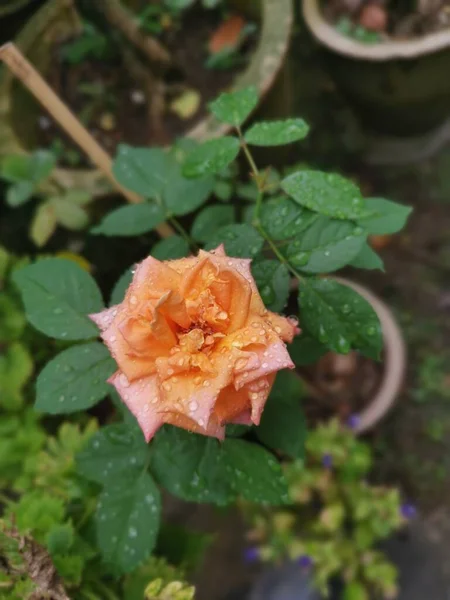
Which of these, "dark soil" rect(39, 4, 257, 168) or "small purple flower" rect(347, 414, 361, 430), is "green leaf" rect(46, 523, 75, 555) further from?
"dark soil" rect(39, 4, 257, 168)

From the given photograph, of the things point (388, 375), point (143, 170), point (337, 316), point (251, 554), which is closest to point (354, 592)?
point (251, 554)

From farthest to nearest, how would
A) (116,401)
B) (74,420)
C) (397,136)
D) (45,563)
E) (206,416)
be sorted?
1. (397,136)
2. (74,420)
3. (116,401)
4. (45,563)
5. (206,416)

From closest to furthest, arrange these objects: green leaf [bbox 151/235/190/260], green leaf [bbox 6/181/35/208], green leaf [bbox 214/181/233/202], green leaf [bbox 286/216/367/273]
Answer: green leaf [bbox 286/216/367/273] < green leaf [bbox 151/235/190/260] < green leaf [bbox 214/181/233/202] < green leaf [bbox 6/181/35/208]

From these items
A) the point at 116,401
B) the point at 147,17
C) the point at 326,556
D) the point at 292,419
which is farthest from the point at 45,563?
the point at 147,17

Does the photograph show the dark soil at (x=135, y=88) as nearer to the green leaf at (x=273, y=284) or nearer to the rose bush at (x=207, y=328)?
the rose bush at (x=207, y=328)

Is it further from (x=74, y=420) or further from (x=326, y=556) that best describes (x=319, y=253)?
(x=326, y=556)

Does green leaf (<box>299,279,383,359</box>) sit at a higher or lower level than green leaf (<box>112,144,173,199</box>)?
lower

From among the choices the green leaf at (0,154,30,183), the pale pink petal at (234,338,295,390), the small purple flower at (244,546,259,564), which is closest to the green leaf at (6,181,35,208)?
the green leaf at (0,154,30,183)

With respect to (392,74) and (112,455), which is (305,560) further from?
(392,74)
